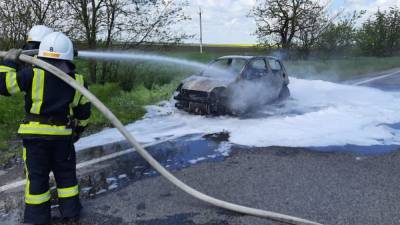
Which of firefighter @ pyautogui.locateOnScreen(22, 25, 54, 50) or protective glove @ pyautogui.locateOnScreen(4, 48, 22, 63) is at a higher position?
firefighter @ pyautogui.locateOnScreen(22, 25, 54, 50)

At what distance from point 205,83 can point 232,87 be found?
0.60m

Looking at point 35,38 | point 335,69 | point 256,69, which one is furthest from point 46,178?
point 335,69

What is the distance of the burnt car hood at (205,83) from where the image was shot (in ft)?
30.0

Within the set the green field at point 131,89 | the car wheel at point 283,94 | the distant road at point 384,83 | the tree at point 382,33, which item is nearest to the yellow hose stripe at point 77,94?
the green field at point 131,89

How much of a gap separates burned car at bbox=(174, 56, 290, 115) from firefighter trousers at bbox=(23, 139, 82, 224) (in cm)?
520

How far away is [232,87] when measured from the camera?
928 cm

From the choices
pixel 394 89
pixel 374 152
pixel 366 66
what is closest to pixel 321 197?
pixel 374 152

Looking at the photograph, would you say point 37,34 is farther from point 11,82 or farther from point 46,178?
point 46,178

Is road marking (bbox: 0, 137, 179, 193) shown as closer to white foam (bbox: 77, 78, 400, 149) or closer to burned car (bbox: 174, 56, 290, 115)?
white foam (bbox: 77, 78, 400, 149)

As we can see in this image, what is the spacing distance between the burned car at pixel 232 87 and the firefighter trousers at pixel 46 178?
520cm

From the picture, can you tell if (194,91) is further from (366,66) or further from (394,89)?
(366,66)

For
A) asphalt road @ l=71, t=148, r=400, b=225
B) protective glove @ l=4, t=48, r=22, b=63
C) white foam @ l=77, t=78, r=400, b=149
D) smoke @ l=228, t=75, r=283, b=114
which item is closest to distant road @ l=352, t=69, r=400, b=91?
white foam @ l=77, t=78, r=400, b=149

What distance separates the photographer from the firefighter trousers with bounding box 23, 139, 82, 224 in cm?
376

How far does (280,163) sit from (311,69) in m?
15.2
